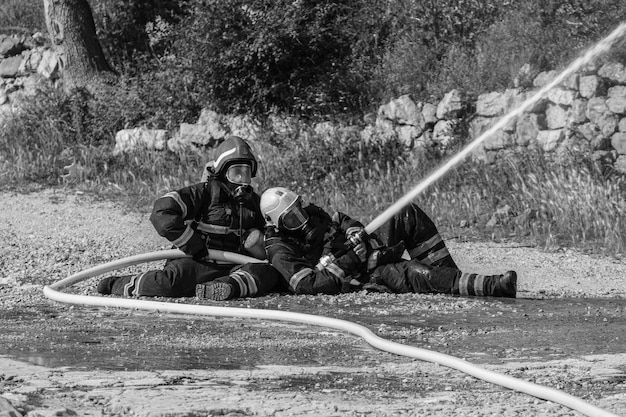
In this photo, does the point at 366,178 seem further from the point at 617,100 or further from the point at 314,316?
the point at 314,316

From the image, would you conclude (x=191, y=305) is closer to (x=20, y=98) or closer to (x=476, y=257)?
(x=476, y=257)

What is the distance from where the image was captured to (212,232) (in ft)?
29.3

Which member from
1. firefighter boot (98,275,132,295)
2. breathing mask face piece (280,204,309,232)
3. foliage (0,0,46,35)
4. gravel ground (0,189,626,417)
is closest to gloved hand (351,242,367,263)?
gravel ground (0,189,626,417)

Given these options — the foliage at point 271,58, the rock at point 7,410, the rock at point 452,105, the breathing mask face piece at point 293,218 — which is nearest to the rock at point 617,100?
the rock at point 452,105

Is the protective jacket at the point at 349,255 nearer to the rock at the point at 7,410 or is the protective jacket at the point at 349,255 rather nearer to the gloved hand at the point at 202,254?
the gloved hand at the point at 202,254

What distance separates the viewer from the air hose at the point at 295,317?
5016 millimetres

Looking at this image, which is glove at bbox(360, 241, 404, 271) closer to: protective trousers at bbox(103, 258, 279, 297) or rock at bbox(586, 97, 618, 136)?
protective trousers at bbox(103, 258, 279, 297)

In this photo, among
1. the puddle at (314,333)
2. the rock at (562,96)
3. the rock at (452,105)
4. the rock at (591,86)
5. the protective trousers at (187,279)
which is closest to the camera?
the puddle at (314,333)

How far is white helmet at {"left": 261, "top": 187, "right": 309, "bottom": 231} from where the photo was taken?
879 centimetres

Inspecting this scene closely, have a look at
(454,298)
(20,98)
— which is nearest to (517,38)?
(454,298)

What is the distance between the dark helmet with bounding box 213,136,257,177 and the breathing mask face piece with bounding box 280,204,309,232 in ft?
1.82

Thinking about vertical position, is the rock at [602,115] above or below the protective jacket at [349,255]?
above

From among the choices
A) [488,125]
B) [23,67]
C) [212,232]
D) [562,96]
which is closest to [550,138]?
[562,96]

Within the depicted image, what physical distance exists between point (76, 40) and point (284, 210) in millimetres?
8903
